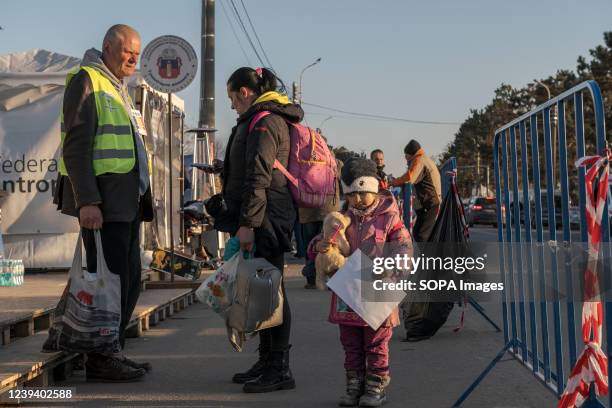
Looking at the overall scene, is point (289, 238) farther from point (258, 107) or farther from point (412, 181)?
point (412, 181)

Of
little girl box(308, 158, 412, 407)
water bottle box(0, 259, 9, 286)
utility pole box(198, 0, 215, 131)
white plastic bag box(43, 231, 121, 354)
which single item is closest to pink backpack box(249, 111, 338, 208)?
little girl box(308, 158, 412, 407)

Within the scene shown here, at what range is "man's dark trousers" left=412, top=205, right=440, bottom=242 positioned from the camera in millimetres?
10719

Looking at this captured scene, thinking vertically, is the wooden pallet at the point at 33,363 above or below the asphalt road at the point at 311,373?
above

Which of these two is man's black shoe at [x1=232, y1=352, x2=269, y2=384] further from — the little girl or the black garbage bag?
the black garbage bag

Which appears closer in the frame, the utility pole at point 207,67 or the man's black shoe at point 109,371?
the man's black shoe at point 109,371

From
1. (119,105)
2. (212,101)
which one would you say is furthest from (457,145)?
(119,105)

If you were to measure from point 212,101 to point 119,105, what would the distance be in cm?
1392

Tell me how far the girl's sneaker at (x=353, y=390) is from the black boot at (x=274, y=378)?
55 cm

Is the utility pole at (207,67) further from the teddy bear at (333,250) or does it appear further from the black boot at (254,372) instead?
the teddy bear at (333,250)

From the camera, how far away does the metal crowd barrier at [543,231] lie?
13.5ft

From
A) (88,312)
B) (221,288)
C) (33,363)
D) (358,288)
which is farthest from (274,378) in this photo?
(33,363)

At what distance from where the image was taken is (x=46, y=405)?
5.48m

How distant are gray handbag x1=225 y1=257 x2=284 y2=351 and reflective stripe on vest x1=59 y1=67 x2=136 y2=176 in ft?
3.33

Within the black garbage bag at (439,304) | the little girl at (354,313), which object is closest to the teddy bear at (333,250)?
the little girl at (354,313)
